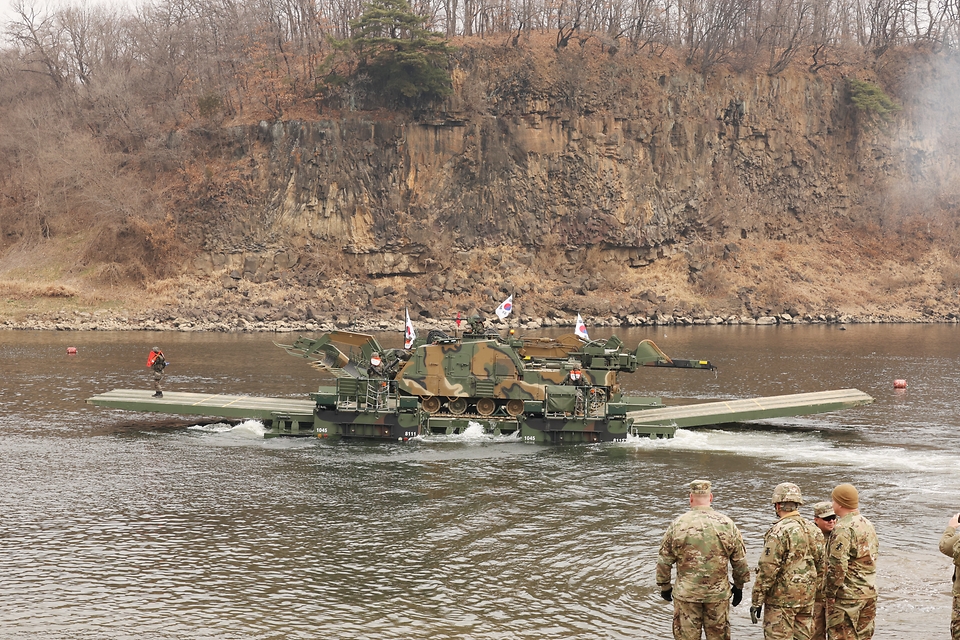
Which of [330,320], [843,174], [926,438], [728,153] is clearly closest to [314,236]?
[330,320]

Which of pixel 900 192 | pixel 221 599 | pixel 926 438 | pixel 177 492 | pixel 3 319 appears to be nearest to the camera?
pixel 221 599

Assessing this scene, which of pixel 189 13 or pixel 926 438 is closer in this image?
pixel 926 438

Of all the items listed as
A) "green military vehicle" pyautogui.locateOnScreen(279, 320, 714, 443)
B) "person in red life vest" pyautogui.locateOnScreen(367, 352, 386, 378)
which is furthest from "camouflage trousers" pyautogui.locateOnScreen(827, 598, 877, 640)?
"person in red life vest" pyautogui.locateOnScreen(367, 352, 386, 378)

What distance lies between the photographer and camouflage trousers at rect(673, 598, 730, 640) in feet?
35.8

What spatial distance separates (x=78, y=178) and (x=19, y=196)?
6.67 meters

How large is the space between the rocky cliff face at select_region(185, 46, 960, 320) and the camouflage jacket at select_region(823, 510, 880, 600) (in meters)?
64.7

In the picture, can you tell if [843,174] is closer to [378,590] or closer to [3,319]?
[3,319]

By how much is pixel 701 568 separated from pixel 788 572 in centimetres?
93

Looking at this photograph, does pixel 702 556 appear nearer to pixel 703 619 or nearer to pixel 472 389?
pixel 703 619

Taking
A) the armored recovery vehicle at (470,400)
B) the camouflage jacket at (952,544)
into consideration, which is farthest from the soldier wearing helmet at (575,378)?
the camouflage jacket at (952,544)

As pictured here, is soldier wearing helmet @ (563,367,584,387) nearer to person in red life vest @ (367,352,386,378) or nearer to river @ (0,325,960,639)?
river @ (0,325,960,639)

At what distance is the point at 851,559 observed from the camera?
434 inches

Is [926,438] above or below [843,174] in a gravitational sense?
below

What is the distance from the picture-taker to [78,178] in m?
81.4
